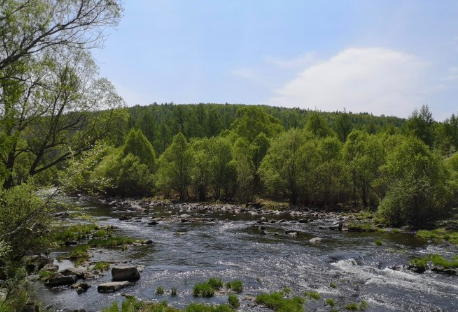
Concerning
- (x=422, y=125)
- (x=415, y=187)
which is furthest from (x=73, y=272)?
(x=422, y=125)

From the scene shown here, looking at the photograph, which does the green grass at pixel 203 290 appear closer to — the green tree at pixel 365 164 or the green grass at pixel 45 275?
the green grass at pixel 45 275

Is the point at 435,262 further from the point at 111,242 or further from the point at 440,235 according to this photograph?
the point at 111,242

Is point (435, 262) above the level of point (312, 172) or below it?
below

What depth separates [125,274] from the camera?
2117 centimetres

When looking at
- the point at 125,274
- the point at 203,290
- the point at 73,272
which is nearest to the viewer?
the point at 203,290

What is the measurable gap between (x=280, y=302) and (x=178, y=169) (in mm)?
54071

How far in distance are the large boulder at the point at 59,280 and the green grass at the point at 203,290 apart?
711cm

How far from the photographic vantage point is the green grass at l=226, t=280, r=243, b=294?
19.8 metres

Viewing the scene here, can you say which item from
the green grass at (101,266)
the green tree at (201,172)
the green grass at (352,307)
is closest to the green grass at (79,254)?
the green grass at (101,266)

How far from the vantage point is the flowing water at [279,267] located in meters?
18.6

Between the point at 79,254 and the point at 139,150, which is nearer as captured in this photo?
the point at 79,254

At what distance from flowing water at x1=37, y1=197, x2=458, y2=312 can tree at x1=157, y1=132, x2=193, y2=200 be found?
3040 centimetres

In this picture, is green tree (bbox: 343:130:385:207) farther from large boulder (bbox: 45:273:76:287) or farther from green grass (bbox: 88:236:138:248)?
large boulder (bbox: 45:273:76:287)

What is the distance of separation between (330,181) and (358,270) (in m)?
35.2
